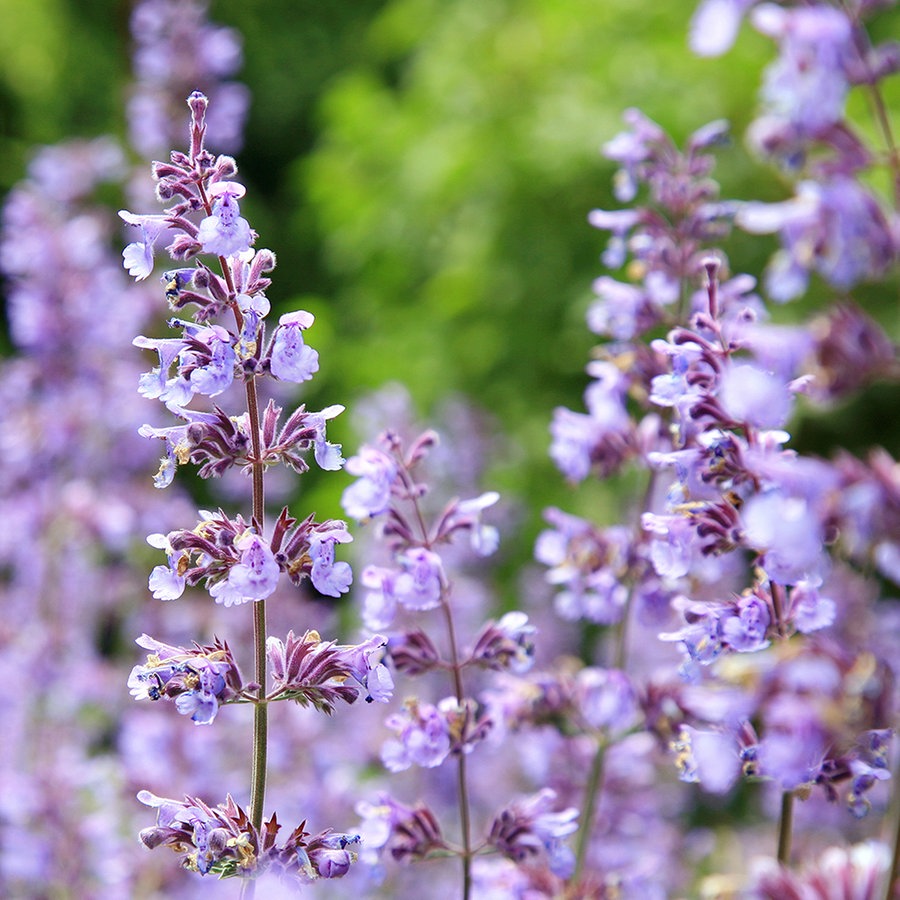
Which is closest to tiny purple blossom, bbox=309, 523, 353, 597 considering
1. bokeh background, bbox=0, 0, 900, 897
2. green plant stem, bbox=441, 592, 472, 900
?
green plant stem, bbox=441, 592, 472, 900

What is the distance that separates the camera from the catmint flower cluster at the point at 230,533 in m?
1.60

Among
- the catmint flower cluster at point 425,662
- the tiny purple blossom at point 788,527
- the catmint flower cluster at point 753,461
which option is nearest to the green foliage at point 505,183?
the catmint flower cluster at point 753,461

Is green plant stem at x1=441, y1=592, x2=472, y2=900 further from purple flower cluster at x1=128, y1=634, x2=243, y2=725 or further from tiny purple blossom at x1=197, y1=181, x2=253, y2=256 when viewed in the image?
tiny purple blossom at x1=197, y1=181, x2=253, y2=256

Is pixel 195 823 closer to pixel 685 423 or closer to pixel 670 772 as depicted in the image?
pixel 685 423

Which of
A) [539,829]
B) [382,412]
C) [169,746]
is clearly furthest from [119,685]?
[539,829]

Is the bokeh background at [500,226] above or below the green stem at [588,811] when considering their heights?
above

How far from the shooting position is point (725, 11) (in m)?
1.56

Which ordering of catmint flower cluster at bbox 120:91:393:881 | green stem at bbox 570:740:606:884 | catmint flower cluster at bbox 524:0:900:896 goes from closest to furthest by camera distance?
catmint flower cluster at bbox 524:0:900:896 < catmint flower cluster at bbox 120:91:393:881 < green stem at bbox 570:740:606:884

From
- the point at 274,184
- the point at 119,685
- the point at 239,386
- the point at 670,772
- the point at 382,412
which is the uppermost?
the point at 274,184

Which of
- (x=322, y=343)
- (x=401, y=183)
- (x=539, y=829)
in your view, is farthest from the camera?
(x=322, y=343)

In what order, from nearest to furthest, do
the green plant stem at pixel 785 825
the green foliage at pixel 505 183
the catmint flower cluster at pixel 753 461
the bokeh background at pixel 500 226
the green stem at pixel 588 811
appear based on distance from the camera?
the catmint flower cluster at pixel 753 461 < the green plant stem at pixel 785 825 < the green stem at pixel 588 811 < the bokeh background at pixel 500 226 < the green foliage at pixel 505 183

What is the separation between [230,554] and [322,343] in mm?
5357

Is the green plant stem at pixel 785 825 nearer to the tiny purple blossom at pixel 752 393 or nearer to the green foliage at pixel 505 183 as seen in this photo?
the tiny purple blossom at pixel 752 393

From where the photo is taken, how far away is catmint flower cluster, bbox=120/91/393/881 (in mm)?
1604
